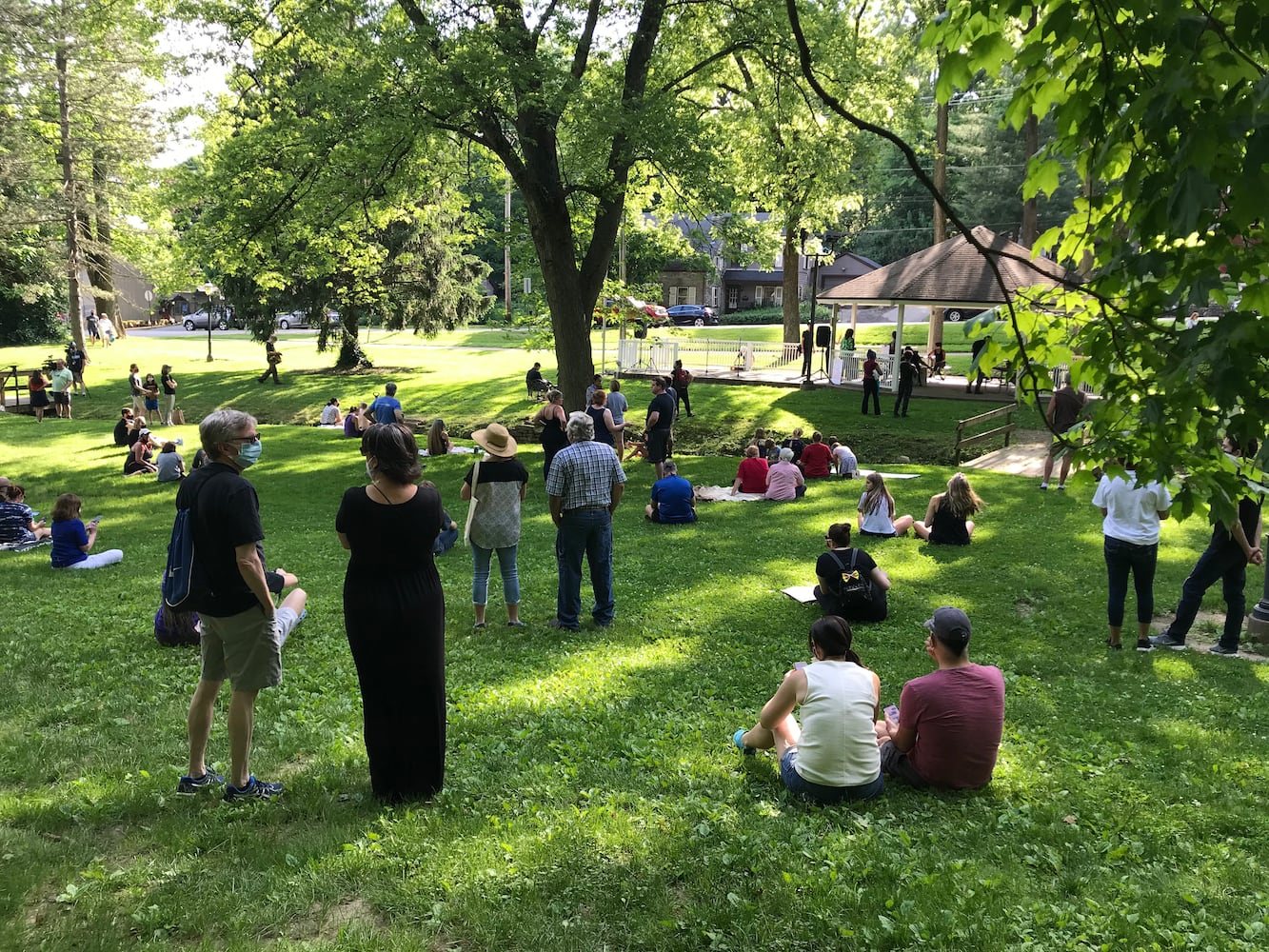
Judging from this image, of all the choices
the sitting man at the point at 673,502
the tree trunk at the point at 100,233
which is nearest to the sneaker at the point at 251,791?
the sitting man at the point at 673,502

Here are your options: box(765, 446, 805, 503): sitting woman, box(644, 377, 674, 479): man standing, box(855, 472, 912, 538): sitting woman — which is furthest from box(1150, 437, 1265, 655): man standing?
box(644, 377, 674, 479): man standing

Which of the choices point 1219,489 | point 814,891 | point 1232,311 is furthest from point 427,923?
point 1232,311

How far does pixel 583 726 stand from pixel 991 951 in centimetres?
298

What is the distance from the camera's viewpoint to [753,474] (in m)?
15.5

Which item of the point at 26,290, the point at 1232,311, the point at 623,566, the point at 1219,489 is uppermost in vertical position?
the point at 26,290

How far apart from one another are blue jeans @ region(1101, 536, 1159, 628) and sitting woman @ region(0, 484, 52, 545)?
12.9 metres

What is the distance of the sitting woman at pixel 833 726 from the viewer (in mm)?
4758

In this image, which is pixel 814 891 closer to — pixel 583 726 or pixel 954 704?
pixel 954 704

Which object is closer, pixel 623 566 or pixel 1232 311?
pixel 1232 311

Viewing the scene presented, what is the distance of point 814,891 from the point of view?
386cm

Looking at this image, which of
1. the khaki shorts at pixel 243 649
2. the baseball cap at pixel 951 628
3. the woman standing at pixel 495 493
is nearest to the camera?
the khaki shorts at pixel 243 649

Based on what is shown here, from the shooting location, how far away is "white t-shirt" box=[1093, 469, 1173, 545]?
7.51m

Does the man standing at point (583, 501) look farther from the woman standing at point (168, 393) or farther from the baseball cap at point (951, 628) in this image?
the woman standing at point (168, 393)

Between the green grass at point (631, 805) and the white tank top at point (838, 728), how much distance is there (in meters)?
0.22
